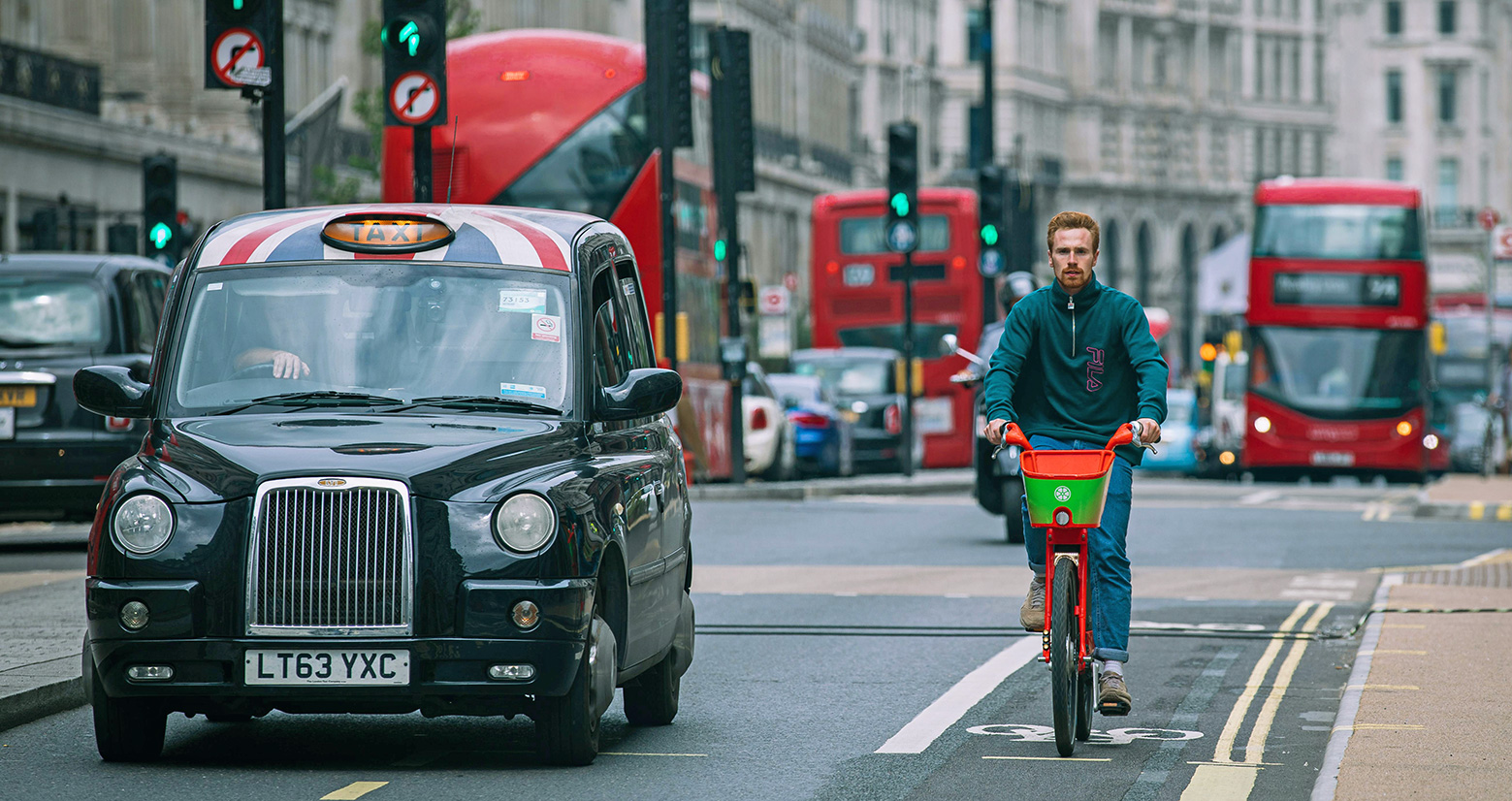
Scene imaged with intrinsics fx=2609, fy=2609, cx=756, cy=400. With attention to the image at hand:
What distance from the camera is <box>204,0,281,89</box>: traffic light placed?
44.6ft

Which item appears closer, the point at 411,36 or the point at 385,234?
the point at 385,234

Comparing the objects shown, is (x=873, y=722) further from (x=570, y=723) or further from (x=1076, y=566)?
(x=570, y=723)

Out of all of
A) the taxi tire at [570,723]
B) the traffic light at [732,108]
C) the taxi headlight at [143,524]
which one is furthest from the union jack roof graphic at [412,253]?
the traffic light at [732,108]

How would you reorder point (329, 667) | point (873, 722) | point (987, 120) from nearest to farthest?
point (329, 667) < point (873, 722) < point (987, 120)

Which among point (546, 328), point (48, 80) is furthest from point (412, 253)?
point (48, 80)

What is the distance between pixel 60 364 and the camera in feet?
55.1

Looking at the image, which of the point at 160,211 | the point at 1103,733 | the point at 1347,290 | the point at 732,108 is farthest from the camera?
the point at 1347,290

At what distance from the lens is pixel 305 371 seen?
848cm

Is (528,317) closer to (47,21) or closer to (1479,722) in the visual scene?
(1479,722)

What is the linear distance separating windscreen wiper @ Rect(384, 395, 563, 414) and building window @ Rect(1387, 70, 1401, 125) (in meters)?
126

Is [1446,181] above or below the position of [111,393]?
above

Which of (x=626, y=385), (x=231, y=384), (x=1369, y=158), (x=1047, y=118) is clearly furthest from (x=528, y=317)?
(x=1369, y=158)

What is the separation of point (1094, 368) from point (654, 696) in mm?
1951

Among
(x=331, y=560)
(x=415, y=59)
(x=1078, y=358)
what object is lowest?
(x=331, y=560)
